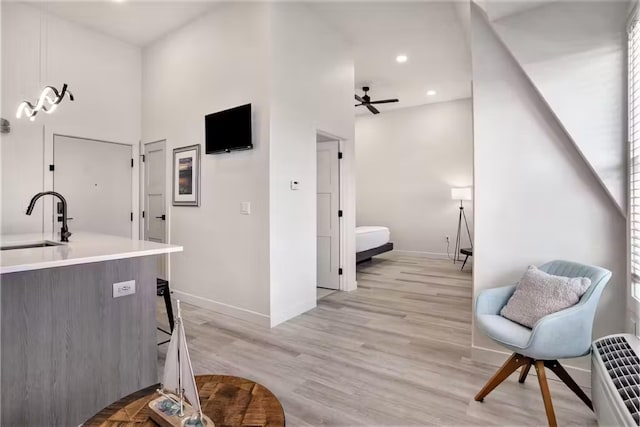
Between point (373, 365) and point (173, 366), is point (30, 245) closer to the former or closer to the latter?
point (173, 366)

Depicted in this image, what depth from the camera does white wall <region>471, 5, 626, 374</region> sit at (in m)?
2.19

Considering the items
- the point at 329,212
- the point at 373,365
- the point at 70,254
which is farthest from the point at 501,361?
the point at 70,254

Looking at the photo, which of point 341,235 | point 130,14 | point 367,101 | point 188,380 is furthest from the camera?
point 367,101

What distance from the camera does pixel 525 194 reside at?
94.7 inches

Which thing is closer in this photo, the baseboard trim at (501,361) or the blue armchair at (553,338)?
the blue armchair at (553,338)

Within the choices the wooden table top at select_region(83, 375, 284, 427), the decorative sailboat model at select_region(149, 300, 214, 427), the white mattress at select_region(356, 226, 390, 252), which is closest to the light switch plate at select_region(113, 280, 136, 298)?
the wooden table top at select_region(83, 375, 284, 427)

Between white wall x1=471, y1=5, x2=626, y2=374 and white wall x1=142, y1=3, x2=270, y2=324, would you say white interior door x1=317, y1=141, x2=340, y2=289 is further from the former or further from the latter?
white wall x1=471, y1=5, x2=626, y2=374

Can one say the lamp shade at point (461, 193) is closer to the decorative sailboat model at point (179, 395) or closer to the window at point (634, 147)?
the window at point (634, 147)

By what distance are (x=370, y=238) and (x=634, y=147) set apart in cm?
432

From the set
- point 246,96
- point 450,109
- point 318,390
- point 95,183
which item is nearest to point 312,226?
point 246,96

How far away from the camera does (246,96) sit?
3.47m

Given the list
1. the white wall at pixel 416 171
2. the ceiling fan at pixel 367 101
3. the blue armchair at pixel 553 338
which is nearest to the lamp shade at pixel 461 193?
the white wall at pixel 416 171

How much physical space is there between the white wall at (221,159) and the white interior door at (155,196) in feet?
0.87

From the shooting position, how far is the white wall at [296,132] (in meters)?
3.34
